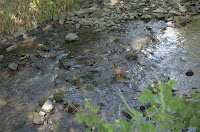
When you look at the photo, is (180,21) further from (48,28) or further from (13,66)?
(13,66)

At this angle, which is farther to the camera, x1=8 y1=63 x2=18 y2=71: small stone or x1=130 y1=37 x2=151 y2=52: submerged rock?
x1=130 y1=37 x2=151 y2=52: submerged rock

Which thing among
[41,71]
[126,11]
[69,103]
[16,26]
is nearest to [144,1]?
[126,11]

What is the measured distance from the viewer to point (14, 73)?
4004 mm

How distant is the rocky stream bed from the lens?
3047 millimetres

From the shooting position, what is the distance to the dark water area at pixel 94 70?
308 centimetres

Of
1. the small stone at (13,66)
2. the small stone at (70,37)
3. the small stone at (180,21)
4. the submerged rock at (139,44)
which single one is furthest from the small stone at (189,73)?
the small stone at (13,66)

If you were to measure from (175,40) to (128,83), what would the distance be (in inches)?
80.9

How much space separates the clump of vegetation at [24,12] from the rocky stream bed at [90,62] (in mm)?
252

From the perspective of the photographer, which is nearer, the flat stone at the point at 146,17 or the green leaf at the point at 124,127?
the green leaf at the point at 124,127

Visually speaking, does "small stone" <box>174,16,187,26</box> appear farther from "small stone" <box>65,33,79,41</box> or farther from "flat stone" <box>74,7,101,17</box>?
"small stone" <box>65,33,79,41</box>

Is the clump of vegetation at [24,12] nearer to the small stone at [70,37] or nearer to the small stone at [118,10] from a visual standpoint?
the small stone at [70,37]

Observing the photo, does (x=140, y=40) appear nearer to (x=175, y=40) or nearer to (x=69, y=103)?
(x=175, y=40)

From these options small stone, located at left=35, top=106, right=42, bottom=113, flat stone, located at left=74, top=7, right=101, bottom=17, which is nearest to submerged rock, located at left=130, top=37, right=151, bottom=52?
flat stone, located at left=74, top=7, right=101, bottom=17

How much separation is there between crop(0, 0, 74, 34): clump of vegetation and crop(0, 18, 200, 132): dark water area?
1.76ft
